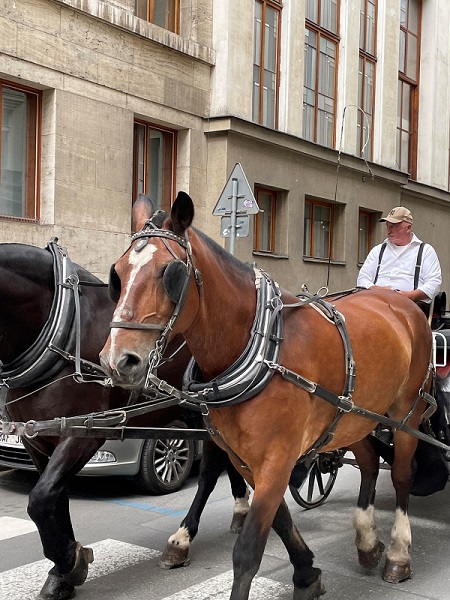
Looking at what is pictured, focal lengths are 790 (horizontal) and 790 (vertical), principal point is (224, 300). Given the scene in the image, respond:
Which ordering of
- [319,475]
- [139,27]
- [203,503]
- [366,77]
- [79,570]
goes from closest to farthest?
[79,570], [203,503], [319,475], [139,27], [366,77]

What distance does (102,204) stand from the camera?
1264cm

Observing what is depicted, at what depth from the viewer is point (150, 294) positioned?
128 inches

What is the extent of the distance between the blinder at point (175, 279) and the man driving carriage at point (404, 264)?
275cm

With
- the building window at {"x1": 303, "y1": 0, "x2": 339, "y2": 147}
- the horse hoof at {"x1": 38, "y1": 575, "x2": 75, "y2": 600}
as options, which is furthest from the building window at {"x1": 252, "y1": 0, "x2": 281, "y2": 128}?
the horse hoof at {"x1": 38, "y1": 575, "x2": 75, "y2": 600}

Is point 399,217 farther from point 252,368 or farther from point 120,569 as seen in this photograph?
point 120,569

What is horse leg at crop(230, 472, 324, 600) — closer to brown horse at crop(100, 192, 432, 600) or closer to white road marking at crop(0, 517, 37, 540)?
brown horse at crop(100, 192, 432, 600)

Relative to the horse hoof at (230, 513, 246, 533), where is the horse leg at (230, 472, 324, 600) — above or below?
above

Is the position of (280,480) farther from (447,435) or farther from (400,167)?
(400,167)

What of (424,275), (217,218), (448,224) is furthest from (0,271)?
(448,224)

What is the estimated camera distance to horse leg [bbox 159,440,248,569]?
5113mm

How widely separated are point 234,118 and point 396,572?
35.6 ft

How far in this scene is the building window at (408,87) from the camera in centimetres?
2089

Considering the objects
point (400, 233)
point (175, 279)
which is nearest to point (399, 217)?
point (400, 233)

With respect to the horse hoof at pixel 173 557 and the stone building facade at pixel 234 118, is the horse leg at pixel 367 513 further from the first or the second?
the stone building facade at pixel 234 118
